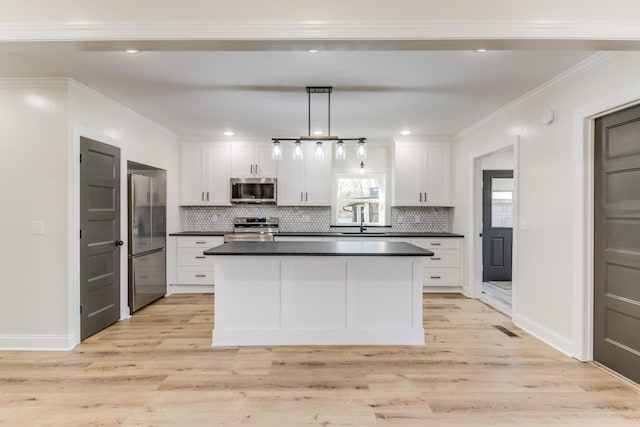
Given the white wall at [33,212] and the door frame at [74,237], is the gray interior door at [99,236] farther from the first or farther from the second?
the white wall at [33,212]

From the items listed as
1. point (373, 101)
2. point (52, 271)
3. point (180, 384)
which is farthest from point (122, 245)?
A: point (373, 101)

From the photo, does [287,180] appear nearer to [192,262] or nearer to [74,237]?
[192,262]

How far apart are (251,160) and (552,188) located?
3984 millimetres

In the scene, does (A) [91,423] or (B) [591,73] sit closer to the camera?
(A) [91,423]

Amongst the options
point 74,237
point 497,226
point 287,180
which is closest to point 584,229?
point 497,226

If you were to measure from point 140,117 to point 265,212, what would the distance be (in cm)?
229

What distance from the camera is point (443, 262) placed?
4.97 metres

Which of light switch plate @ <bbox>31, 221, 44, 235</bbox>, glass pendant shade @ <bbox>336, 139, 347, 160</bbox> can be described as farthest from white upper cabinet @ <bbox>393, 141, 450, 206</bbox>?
light switch plate @ <bbox>31, 221, 44, 235</bbox>

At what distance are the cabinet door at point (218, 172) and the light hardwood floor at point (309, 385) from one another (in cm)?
249

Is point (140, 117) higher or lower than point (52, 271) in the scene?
higher

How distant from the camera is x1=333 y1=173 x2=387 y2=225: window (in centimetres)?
573

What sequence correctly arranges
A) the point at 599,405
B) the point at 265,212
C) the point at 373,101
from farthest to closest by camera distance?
the point at 265,212, the point at 373,101, the point at 599,405

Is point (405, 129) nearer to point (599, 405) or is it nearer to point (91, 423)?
point (599, 405)

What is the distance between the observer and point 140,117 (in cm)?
412
